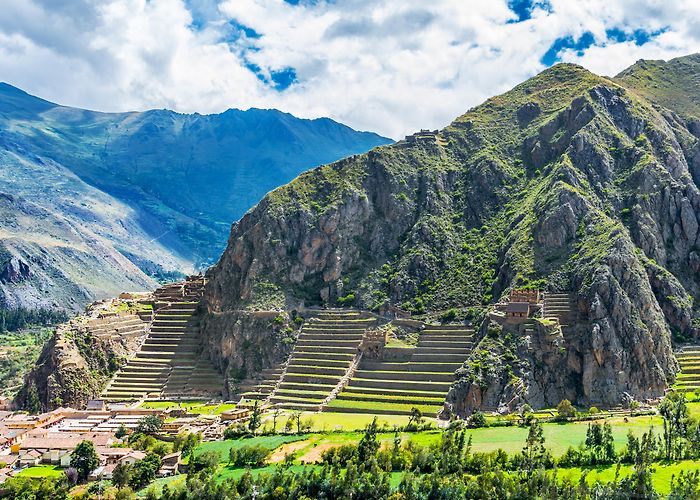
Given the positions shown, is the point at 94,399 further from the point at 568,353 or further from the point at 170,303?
the point at 568,353

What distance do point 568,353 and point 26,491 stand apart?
252 ft

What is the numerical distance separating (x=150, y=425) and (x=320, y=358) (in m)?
32.8

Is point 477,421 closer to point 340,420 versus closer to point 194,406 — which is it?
point 340,420

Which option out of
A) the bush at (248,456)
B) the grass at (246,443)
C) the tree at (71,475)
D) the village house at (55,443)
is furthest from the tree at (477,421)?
the tree at (71,475)

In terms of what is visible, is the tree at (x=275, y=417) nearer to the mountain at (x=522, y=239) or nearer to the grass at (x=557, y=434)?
the mountain at (x=522, y=239)

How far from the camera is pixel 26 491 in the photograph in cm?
9162

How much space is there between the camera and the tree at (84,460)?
3981 inches

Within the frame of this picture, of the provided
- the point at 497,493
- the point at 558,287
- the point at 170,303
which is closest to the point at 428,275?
the point at 558,287

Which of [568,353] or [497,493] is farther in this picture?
[568,353]

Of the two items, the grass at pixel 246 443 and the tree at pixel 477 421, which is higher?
the tree at pixel 477 421

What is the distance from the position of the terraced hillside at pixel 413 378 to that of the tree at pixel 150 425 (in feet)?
84.3

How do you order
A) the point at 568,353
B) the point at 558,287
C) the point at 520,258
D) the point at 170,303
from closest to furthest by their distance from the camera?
the point at 568,353 < the point at 558,287 < the point at 520,258 < the point at 170,303

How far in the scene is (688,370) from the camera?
12162cm

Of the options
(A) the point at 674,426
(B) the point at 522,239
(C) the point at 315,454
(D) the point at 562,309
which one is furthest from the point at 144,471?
(B) the point at 522,239
